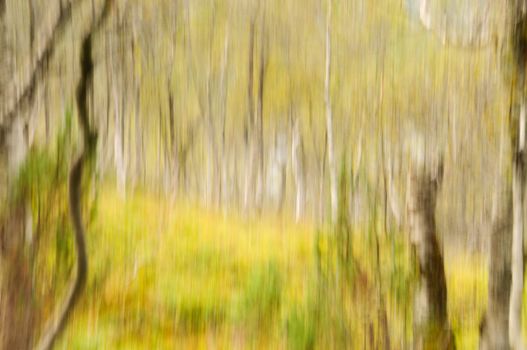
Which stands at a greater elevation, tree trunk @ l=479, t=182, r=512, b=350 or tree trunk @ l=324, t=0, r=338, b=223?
tree trunk @ l=324, t=0, r=338, b=223

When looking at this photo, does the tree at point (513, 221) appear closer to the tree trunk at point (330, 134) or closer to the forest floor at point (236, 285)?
the forest floor at point (236, 285)

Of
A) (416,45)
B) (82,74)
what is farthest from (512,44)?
(82,74)

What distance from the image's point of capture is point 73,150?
Result: 1.45 m

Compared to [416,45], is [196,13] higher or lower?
higher

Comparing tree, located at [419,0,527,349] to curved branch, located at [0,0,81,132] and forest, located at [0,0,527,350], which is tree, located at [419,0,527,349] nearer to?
forest, located at [0,0,527,350]

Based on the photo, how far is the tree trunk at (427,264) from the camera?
1.28 meters

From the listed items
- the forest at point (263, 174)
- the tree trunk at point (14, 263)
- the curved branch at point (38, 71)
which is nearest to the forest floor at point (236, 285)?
the forest at point (263, 174)

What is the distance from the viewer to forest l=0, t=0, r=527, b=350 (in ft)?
4.19

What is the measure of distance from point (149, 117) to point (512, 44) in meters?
1.03

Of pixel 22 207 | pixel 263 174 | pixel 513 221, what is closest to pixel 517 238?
pixel 513 221

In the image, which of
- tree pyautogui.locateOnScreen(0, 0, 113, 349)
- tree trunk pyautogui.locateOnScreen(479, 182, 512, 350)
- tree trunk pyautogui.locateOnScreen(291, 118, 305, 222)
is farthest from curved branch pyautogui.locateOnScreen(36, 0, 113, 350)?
tree trunk pyautogui.locateOnScreen(479, 182, 512, 350)

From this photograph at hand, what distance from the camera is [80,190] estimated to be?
1.45 metres

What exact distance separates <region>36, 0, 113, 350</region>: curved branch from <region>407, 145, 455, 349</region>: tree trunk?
0.95 meters

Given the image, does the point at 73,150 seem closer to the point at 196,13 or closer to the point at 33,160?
the point at 33,160
